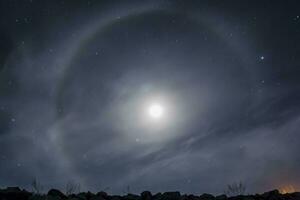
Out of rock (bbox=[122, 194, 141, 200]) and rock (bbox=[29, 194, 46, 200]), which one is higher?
rock (bbox=[122, 194, 141, 200])

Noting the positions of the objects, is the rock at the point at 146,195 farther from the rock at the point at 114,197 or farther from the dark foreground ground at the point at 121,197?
the rock at the point at 114,197

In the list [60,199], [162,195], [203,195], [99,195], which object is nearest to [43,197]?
[60,199]

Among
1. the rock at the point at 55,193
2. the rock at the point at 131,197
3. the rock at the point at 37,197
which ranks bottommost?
the rock at the point at 37,197

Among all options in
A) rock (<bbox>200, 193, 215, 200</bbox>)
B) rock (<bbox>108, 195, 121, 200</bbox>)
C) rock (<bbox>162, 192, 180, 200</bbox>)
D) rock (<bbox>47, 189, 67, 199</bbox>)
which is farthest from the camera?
rock (<bbox>200, 193, 215, 200</bbox>)

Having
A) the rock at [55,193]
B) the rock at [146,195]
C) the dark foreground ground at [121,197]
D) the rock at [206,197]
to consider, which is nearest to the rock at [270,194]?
the dark foreground ground at [121,197]

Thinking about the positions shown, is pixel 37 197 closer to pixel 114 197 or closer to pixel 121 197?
pixel 114 197

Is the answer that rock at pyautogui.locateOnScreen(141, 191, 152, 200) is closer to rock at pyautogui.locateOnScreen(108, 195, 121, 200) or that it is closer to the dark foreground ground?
the dark foreground ground

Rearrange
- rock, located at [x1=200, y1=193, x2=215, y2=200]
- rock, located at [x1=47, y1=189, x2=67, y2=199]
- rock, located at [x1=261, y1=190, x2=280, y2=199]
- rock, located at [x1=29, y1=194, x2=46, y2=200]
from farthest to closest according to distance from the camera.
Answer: rock, located at [x1=261, y1=190, x2=280, y2=199] → rock, located at [x1=200, y1=193, x2=215, y2=200] → rock, located at [x1=47, y1=189, x2=67, y2=199] → rock, located at [x1=29, y1=194, x2=46, y2=200]

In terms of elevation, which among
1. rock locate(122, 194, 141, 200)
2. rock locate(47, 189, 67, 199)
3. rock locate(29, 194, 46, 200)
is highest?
rock locate(47, 189, 67, 199)

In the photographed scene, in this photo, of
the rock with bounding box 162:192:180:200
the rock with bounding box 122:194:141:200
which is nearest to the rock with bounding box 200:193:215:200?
the rock with bounding box 162:192:180:200

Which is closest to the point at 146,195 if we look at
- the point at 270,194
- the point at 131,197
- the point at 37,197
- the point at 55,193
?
the point at 131,197

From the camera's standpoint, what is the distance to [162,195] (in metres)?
13.7

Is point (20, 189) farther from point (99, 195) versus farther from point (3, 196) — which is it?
point (99, 195)

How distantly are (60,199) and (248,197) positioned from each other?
560 centimetres
